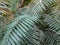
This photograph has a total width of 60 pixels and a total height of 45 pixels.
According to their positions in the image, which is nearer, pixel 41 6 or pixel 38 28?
pixel 38 28

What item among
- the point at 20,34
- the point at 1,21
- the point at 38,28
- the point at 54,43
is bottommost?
the point at 54,43

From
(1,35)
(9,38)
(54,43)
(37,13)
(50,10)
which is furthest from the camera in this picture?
(50,10)

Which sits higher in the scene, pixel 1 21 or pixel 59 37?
pixel 1 21

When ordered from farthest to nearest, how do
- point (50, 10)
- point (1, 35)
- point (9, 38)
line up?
point (50, 10) → point (1, 35) → point (9, 38)

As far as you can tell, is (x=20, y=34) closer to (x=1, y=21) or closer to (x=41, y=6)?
(x=1, y=21)

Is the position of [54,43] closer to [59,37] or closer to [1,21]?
[59,37]

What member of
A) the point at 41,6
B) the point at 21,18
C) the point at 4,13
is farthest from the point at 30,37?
the point at 41,6

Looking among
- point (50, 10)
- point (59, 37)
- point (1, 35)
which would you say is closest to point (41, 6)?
point (50, 10)
